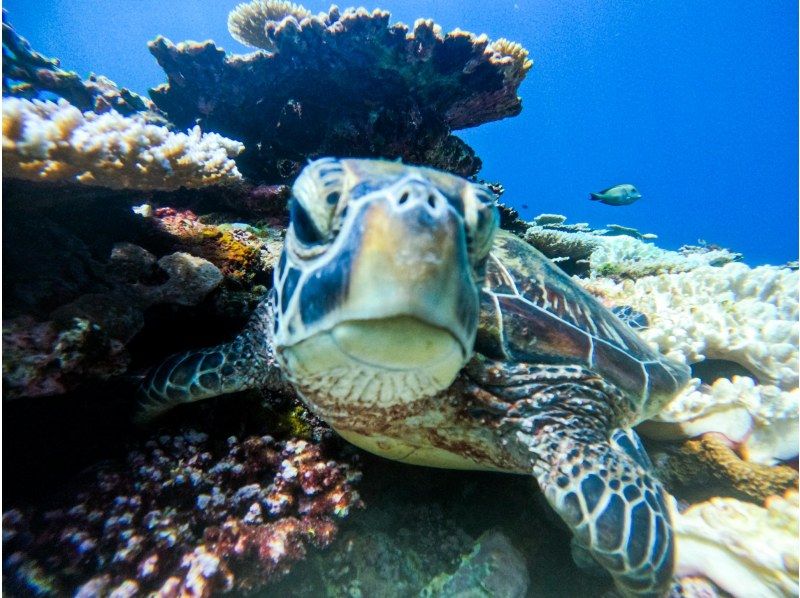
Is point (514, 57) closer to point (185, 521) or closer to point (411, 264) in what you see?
point (411, 264)

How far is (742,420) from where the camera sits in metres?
2.41

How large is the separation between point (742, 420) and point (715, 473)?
1.40ft

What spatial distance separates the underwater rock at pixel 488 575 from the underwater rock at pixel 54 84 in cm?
637

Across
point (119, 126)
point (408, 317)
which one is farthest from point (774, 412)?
point (119, 126)

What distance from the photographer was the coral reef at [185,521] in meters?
1.42

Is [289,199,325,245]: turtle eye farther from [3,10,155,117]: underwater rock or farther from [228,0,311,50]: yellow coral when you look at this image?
[228,0,311,50]: yellow coral

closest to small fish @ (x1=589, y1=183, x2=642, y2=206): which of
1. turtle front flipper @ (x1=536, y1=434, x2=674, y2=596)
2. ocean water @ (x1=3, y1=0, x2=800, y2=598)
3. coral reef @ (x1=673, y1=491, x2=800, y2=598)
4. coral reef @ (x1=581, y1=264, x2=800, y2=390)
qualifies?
coral reef @ (x1=581, y1=264, x2=800, y2=390)

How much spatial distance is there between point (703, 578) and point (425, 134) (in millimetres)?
4501

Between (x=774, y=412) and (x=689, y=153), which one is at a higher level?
(x=689, y=153)

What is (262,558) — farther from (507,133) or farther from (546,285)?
(507,133)

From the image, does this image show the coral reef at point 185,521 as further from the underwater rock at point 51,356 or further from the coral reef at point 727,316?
the coral reef at point 727,316

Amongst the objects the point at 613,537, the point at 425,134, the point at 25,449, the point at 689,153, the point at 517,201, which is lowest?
the point at 25,449

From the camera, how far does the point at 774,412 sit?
2355mm

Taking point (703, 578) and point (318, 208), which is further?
point (703, 578)
